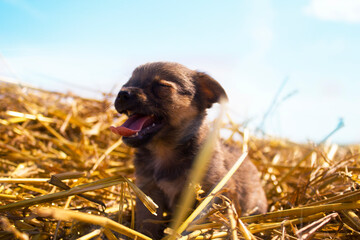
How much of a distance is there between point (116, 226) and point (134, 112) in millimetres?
1417

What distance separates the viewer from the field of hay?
2.23 metres

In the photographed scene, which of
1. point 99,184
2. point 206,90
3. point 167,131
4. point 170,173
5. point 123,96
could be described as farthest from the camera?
point 206,90

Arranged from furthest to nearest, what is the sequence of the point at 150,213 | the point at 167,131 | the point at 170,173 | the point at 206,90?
the point at 206,90
the point at 167,131
the point at 170,173
the point at 150,213

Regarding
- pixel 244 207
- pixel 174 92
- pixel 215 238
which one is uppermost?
pixel 174 92

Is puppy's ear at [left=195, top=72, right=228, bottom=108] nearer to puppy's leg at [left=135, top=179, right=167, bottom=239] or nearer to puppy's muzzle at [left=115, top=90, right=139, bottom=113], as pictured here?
puppy's muzzle at [left=115, top=90, right=139, bottom=113]

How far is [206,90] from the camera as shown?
3.58 metres

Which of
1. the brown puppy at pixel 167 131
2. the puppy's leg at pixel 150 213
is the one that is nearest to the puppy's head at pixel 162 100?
the brown puppy at pixel 167 131

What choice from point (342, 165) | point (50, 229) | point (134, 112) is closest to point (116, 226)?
point (50, 229)

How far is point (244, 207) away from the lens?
3.54 m

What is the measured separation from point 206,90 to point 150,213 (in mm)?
1624

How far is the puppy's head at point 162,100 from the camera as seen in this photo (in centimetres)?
294

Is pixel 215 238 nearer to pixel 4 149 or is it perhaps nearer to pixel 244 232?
pixel 244 232

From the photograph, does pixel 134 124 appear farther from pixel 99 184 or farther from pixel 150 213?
pixel 150 213

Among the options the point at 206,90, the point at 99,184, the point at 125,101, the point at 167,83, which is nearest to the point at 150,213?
the point at 99,184
